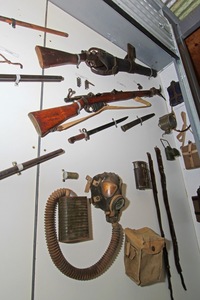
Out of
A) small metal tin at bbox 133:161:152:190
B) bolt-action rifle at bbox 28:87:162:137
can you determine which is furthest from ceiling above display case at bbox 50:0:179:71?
small metal tin at bbox 133:161:152:190

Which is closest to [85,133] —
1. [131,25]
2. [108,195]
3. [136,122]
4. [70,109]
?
[70,109]

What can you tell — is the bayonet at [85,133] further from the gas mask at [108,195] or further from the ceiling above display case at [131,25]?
the ceiling above display case at [131,25]

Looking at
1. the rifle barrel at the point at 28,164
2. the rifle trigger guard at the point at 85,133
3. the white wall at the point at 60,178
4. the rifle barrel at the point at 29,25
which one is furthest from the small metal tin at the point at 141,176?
the rifle barrel at the point at 29,25

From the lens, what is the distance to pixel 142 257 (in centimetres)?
113

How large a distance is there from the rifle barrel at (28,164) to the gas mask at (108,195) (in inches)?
11.4

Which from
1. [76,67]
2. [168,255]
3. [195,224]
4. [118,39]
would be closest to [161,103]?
[118,39]

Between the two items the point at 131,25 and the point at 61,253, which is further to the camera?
the point at 131,25

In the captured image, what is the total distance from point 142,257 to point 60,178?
664mm

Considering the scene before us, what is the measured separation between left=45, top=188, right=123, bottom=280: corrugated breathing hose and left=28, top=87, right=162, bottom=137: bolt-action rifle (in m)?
0.36

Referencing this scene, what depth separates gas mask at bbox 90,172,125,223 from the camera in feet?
3.70

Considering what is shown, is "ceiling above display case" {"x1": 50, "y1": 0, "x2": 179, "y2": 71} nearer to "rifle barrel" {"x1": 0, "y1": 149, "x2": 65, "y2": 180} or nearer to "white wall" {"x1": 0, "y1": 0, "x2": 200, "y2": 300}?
"white wall" {"x1": 0, "y1": 0, "x2": 200, "y2": 300}

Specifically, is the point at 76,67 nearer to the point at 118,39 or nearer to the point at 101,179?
the point at 118,39

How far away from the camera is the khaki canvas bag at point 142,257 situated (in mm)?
1136

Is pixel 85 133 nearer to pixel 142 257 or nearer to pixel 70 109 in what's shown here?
pixel 70 109
